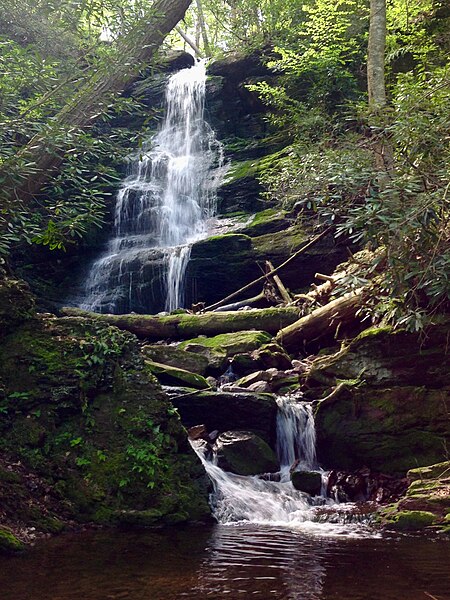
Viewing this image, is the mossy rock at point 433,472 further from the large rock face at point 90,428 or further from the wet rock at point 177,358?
the wet rock at point 177,358

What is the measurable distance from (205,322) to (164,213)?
7.76 meters

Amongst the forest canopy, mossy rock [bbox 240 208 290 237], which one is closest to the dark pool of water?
the forest canopy

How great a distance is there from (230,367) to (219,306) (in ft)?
13.2

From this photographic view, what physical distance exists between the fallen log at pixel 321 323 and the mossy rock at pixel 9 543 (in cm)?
605

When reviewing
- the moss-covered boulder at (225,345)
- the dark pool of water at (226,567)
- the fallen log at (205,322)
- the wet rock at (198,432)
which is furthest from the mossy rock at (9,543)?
the fallen log at (205,322)

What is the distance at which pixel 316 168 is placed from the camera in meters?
9.70

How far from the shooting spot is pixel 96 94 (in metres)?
6.98

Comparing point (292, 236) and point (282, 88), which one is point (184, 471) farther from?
point (282, 88)

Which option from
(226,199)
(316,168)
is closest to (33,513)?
(316,168)

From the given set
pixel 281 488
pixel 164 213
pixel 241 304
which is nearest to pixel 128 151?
pixel 281 488

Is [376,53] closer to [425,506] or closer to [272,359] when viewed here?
[272,359]

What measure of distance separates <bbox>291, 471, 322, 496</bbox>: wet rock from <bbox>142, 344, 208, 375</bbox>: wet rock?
3097mm

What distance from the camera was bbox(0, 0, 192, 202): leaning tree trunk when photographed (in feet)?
20.6

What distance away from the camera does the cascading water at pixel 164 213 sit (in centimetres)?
1594
